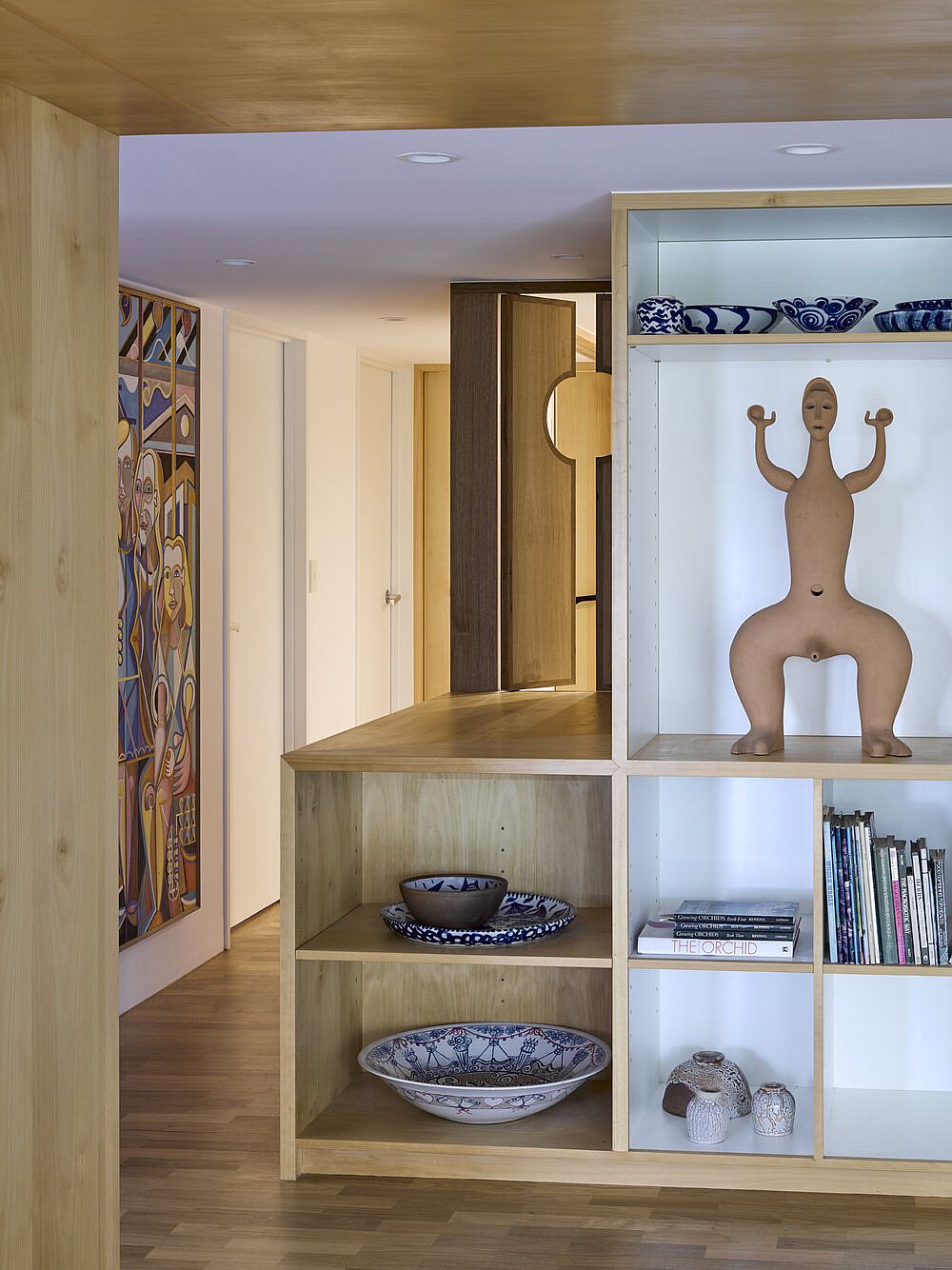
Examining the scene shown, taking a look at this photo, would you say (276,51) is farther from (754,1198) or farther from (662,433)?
(754,1198)

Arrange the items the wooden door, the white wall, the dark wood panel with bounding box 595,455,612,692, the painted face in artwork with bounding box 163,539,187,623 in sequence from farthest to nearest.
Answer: the white wall, the wooden door, the painted face in artwork with bounding box 163,539,187,623, the dark wood panel with bounding box 595,455,612,692

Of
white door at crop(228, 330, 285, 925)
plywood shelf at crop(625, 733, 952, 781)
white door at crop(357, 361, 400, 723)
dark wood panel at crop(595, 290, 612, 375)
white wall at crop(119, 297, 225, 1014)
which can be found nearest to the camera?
plywood shelf at crop(625, 733, 952, 781)

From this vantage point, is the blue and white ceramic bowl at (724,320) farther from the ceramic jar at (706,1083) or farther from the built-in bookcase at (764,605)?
the ceramic jar at (706,1083)

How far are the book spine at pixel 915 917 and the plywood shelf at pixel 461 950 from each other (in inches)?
24.3

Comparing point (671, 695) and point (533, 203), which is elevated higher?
point (533, 203)

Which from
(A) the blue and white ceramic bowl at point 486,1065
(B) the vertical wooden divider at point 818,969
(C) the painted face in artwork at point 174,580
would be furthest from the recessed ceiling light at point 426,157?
(C) the painted face in artwork at point 174,580

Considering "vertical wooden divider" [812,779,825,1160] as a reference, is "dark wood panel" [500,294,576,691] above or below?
above

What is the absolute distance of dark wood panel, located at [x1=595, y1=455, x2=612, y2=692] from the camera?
13.8 feet

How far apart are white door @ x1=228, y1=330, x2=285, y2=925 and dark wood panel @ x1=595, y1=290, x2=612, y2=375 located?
1531 millimetres

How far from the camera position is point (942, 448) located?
3387mm

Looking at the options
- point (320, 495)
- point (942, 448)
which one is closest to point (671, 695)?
point (942, 448)

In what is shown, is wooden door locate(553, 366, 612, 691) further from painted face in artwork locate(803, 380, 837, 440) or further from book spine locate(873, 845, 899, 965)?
book spine locate(873, 845, 899, 965)

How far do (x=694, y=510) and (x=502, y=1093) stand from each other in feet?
4.51

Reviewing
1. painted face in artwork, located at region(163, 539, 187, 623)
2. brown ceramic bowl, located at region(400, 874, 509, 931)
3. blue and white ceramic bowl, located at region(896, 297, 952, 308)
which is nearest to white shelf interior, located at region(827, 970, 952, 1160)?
brown ceramic bowl, located at region(400, 874, 509, 931)
